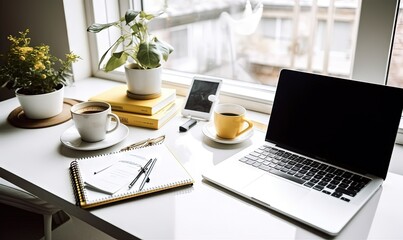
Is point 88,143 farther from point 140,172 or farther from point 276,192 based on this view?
point 276,192

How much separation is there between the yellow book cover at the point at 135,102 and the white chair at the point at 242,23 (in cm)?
39

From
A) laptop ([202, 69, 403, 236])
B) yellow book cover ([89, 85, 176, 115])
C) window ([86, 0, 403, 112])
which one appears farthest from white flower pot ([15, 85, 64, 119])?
laptop ([202, 69, 403, 236])

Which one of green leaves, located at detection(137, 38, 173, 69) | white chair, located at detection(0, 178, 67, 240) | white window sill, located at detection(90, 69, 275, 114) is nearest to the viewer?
white chair, located at detection(0, 178, 67, 240)

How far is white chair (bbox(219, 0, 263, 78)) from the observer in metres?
1.35

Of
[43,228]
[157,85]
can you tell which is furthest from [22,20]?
[43,228]

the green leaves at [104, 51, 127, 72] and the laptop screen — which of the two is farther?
the green leaves at [104, 51, 127, 72]

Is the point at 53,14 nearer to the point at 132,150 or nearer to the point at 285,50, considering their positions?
the point at 132,150

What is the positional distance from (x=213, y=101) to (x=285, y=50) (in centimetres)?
61

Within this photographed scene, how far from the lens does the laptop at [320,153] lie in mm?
753

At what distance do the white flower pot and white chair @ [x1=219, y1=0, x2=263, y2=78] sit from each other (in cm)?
68

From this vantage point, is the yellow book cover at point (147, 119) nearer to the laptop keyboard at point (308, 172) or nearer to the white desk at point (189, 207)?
the white desk at point (189, 207)

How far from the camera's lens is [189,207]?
0.76 meters

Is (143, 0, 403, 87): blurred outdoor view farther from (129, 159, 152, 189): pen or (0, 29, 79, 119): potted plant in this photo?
(129, 159, 152, 189): pen

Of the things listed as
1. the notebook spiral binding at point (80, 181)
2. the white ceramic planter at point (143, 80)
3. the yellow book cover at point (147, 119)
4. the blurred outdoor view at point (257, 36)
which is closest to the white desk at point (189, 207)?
the notebook spiral binding at point (80, 181)
